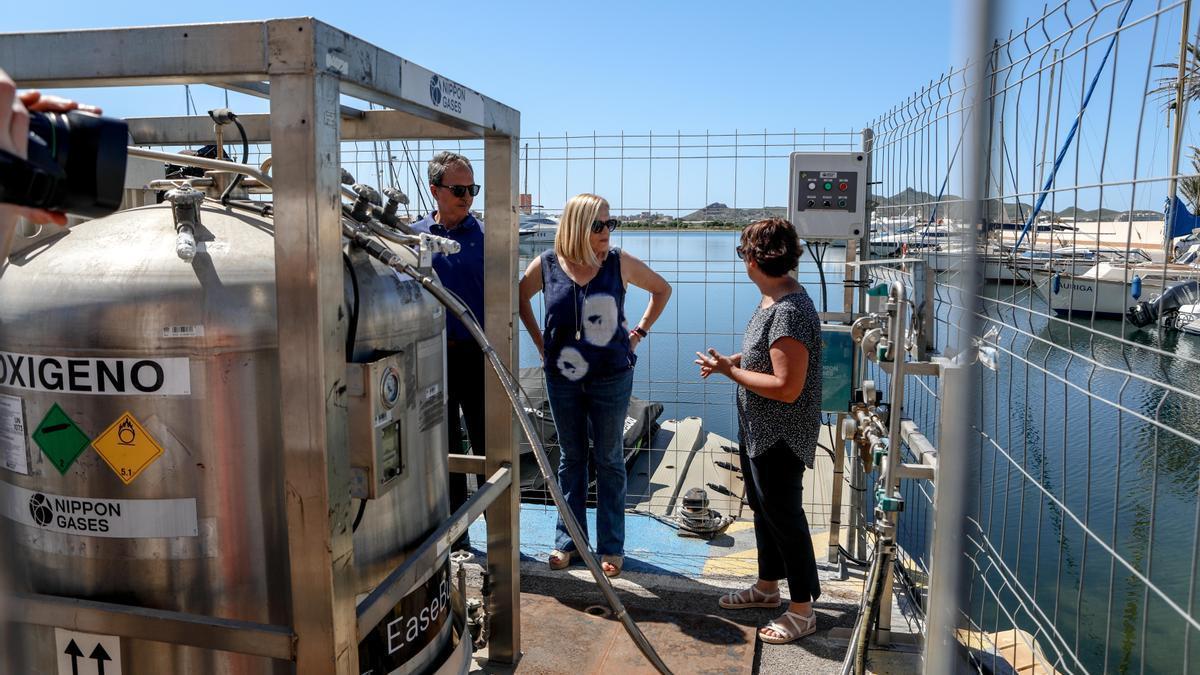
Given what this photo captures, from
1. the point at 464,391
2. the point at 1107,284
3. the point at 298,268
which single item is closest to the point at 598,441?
the point at 464,391

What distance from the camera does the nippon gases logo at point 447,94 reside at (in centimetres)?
215

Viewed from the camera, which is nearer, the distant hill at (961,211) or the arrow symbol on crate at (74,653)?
the distant hill at (961,211)

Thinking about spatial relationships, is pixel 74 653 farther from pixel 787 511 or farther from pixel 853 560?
pixel 853 560

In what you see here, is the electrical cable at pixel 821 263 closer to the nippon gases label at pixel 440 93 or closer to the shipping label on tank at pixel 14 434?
the nippon gases label at pixel 440 93

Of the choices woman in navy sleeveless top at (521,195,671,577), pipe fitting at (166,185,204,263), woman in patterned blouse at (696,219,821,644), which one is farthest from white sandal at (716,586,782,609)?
pipe fitting at (166,185,204,263)

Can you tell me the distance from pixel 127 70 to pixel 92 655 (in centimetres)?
123

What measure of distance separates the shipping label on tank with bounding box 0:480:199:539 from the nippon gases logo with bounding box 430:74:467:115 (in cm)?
110

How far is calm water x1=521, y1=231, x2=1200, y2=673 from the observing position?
2.31 meters

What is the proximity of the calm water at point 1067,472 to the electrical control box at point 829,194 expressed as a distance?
2.13 feet

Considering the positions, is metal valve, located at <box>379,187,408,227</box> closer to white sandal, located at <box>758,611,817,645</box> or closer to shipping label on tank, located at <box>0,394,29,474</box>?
shipping label on tank, located at <box>0,394,29,474</box>

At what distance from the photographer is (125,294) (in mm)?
1716

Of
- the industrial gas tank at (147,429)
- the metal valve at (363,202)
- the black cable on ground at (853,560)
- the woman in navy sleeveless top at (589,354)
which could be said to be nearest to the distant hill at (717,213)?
the woman in navy sleeveless top at (589,354)

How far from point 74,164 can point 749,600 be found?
2888mm

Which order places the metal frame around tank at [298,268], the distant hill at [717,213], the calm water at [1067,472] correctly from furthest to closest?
the distant hill at [717,213], the calm water at [1067,472], the metal frame around tank at [298,268]
